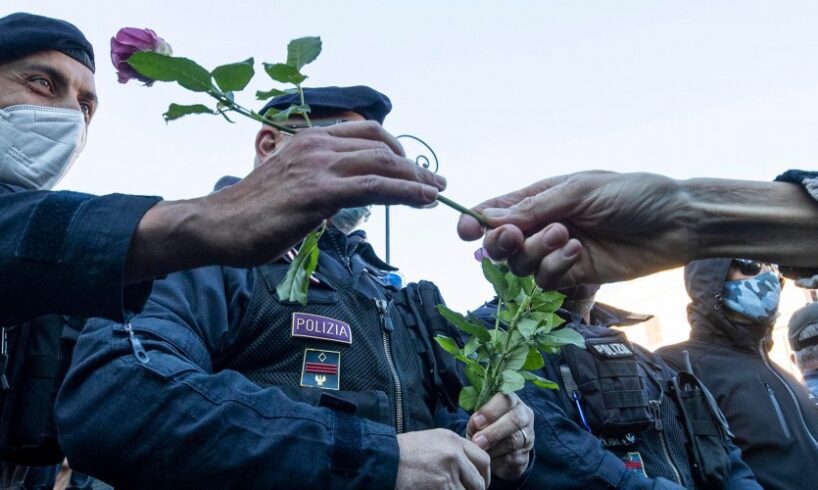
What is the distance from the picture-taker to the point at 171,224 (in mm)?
1431

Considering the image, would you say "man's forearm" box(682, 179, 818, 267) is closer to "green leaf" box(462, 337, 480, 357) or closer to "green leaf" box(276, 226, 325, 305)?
"green leaf" box(462, 337, 480, 357)

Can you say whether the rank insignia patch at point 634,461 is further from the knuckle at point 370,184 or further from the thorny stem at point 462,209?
the knuckle at point 370,184

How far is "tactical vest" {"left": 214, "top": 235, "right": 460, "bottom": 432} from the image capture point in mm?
2086

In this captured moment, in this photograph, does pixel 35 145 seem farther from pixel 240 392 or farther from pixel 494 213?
pixel 494 213

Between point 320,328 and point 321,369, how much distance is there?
0.38ft

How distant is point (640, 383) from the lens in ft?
10.2

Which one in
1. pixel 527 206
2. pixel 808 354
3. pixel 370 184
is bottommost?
pixel 808 354

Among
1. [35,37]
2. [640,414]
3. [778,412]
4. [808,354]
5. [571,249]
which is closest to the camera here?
[571,249]

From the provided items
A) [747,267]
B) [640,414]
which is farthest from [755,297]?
[640,414]

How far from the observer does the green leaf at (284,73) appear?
1.53 m

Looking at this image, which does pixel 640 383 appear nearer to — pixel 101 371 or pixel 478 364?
pixel 478 364

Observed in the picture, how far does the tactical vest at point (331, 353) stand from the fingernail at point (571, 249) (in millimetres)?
653

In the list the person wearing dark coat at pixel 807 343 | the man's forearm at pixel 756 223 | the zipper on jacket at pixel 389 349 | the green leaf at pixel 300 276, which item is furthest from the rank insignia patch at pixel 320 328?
the person wearing dark coat at pixel 807 343

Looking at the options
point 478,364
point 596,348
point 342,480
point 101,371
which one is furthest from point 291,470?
point 596,348
